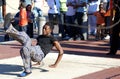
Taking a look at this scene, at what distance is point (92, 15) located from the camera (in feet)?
53.7

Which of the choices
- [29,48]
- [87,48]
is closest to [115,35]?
[87,48]

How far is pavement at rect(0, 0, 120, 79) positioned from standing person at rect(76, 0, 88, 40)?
1.78 m

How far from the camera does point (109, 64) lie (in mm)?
10148

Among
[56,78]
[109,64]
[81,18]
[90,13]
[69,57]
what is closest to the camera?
[56,78]

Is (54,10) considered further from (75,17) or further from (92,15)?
(92,15)

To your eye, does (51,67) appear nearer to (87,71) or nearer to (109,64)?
(87,71)

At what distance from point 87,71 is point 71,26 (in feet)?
20.2

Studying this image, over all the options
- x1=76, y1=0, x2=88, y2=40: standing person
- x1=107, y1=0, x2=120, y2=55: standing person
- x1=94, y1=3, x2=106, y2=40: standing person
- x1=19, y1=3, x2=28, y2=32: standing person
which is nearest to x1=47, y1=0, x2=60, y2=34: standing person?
x1=76, y1=0, x2=88, y2=40: standing person

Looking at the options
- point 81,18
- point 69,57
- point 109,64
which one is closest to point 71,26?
point 81,18

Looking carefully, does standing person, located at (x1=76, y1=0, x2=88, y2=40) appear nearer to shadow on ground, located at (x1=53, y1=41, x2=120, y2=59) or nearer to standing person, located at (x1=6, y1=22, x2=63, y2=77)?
shadow on ground, located at (x1=53, y1=41, x2=120, y2=59)

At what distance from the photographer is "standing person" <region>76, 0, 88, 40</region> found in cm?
1501

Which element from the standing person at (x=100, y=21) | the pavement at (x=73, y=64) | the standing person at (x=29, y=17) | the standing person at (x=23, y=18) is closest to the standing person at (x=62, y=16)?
the standing person at (x=29, y=17)

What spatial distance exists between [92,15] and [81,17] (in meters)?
1.23

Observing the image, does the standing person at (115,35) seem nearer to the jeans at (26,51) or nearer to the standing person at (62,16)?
the jeans at (26,51)
